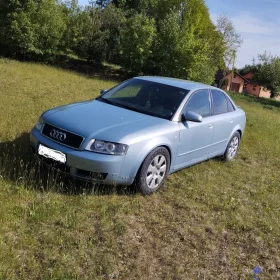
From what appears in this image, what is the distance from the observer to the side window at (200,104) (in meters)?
5.14

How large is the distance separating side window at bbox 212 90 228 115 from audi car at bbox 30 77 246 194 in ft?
0.07

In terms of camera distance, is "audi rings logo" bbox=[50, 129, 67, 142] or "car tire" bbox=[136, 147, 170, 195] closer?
"audi rings logo" bbox=[50, 129, 67, 142]

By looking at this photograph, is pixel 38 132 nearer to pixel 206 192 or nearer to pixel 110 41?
pixel 206 192

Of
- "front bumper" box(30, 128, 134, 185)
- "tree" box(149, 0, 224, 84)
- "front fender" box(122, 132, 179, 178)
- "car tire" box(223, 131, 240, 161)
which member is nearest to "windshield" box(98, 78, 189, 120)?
"front fender" box(122, 132, 179, 178)

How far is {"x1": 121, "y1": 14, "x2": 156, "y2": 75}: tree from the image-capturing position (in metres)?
22.4

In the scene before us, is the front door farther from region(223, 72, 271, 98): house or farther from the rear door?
region(223, 72, 271, 98): house

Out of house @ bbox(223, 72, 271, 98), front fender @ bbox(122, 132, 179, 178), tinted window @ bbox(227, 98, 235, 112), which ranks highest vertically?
house @ bbox(223, 72, 271, 98)

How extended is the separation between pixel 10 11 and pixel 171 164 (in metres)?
18.8

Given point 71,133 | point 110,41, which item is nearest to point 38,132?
point 71,133

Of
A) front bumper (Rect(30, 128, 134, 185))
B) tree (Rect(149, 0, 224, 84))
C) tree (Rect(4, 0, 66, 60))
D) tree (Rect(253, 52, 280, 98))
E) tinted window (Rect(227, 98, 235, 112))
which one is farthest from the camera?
tree (Rect(253, 52, 280, 98))

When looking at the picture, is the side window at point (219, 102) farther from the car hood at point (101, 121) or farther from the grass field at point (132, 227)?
the car hood at point (101, 121)

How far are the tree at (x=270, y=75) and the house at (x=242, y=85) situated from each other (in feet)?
7.92

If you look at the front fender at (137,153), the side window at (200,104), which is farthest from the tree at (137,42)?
the front fender at (137,153)

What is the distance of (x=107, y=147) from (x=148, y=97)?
4.97 feet
